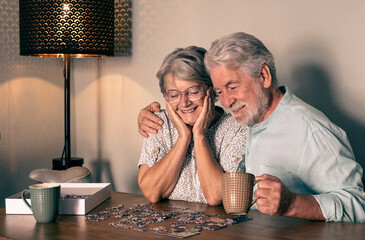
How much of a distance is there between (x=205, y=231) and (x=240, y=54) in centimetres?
77

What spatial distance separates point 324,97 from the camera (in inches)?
101

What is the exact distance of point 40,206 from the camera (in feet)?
5.45

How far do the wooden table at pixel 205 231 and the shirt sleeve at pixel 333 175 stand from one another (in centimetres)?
7

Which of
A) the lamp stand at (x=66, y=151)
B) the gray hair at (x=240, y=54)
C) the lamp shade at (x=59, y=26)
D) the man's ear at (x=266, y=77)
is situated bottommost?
the lamp stand at (x=66, y=151)

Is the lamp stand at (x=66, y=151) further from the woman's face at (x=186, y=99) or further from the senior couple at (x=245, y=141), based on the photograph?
the woman's face at (x=186, y=99)

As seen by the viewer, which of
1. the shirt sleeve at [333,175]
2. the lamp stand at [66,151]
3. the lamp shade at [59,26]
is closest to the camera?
the shirt sleeve at [333,175]

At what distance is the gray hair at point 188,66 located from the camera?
2236 mm

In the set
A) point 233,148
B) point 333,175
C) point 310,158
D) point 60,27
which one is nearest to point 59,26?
point 60,27

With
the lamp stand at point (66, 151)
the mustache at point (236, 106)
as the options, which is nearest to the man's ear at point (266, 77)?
the mustache at point (236, 106)

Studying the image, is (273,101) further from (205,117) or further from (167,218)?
(167,218)

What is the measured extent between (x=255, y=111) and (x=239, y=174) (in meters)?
0.44

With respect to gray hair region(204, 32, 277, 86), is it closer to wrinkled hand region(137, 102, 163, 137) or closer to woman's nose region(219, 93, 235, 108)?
woman's nose region(219, 93, 235, 108)

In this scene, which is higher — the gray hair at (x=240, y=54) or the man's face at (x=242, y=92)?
→ the gray hair at (x=240, y=54)

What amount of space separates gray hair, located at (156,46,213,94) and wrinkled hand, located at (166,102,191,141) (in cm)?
18
